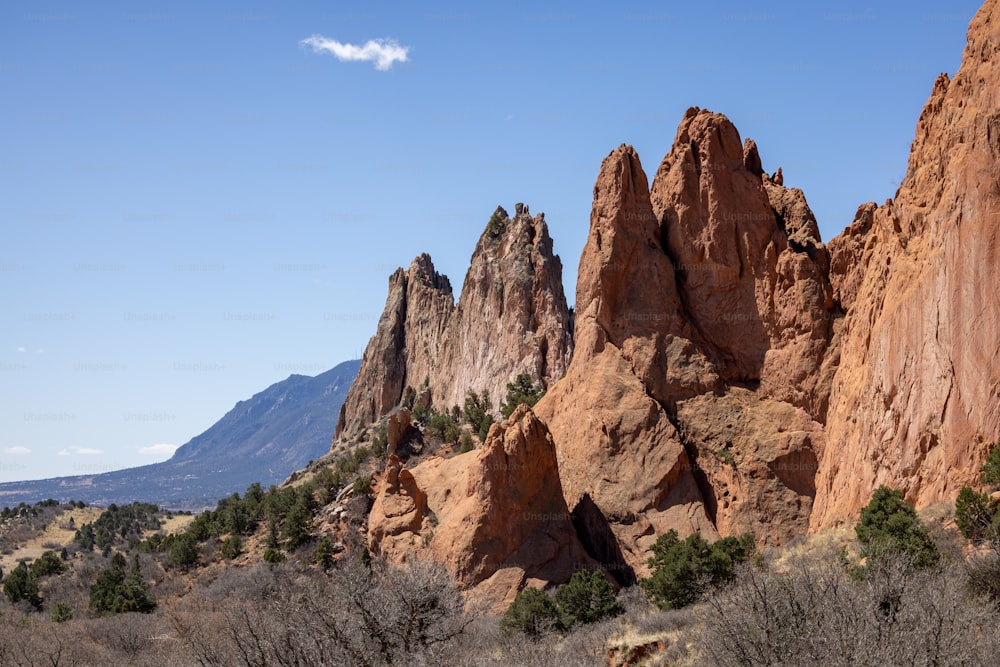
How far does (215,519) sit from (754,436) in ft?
129

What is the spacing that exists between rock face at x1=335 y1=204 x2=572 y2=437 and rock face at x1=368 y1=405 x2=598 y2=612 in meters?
31.3

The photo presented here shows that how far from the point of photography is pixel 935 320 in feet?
112

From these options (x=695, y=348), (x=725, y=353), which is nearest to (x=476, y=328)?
(x=695, y=348)

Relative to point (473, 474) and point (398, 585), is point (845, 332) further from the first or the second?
point (398, 585)

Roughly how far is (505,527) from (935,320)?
19.6 m

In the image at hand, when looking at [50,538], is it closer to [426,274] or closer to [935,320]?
[426,274]

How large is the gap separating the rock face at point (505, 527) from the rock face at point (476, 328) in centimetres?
3125

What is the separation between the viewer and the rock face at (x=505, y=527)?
43594mm

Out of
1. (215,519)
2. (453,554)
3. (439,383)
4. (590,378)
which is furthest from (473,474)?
(439,383)

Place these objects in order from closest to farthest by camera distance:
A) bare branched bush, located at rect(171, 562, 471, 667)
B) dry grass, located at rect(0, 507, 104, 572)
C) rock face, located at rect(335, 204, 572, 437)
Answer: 1. bare branched bush, located at rect(171, 562, 471, 667)
2. rock face, located at rect(335, 204, 572, 437)
3. dry grass, located at rect(0, 507, 104, 572)

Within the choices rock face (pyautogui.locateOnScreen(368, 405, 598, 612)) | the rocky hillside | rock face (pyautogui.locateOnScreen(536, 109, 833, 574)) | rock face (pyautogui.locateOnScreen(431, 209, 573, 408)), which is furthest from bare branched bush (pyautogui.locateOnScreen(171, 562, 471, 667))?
rock face (pyautogui.locateOnScreen(431, 209, 573, 408))

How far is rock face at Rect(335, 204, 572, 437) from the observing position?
8262 centimetres

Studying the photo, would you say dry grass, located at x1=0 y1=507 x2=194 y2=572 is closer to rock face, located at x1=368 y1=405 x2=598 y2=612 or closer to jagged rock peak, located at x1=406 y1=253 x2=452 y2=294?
jagged rock peak, located at x1=406 y1=253 x2=452 y2=294

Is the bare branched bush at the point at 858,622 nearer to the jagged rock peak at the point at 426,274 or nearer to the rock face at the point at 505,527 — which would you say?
the rock face at the point at 505,527
